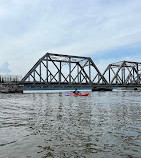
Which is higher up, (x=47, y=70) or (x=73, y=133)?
(x=47, y=70)

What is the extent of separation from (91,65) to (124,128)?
288ft

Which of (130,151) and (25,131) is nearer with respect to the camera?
(130,151)

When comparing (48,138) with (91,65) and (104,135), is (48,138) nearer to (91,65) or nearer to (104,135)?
(104,135)

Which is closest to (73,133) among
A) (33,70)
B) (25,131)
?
(25,131)

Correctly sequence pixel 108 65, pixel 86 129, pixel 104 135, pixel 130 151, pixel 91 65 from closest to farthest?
pixel 130 151
pixel 104 135
pixel 86 129
pixel 91 65
pixel 108 65

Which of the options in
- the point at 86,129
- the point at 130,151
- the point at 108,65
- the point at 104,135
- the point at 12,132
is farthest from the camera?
the point at 108,65

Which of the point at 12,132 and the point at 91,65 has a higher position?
the point at 91,65

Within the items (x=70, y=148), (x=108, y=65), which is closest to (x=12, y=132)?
(x=70, y=148)

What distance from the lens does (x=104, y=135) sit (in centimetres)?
910

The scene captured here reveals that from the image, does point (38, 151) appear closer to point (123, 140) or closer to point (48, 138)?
point (48, 138)

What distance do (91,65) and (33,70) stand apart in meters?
36.4

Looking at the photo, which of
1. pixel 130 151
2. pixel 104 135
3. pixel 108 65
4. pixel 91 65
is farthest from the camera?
pixel 108 65

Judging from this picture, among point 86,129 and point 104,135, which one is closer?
point 104,135

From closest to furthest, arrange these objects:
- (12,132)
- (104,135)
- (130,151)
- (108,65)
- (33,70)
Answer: (130,151)
(104,135)
(12,132)
(33,70)
(108,65)
